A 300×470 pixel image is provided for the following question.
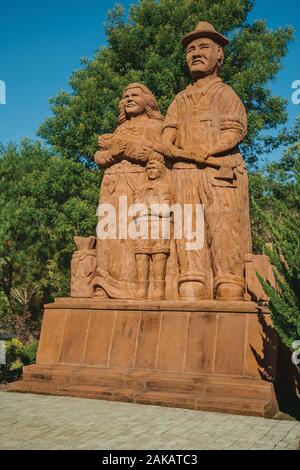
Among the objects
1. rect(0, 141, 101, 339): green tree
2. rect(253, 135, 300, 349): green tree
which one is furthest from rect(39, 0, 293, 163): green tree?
rect(253, 135, 300, 349): green tree

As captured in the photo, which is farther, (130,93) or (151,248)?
(130,93)

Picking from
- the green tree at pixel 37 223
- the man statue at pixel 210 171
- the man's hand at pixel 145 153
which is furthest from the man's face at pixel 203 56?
the green tree at pixel 37 223

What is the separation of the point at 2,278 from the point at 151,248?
1505cm

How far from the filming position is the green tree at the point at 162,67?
53.4 ft

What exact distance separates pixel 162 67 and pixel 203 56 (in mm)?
7783

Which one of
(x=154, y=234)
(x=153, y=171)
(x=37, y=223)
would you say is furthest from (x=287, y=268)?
(x=37, y=223)

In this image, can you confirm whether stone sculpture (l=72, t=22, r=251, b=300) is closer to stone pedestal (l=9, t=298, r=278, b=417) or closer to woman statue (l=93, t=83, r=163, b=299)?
woman statue (l=93, t=83, r=163, b=299)

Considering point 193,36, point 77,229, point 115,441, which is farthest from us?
point 77,229

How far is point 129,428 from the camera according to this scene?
5410 millimetres

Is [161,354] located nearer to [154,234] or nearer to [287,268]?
[154,234]

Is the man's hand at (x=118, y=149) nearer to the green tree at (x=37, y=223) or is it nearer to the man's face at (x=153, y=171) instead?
the man's face at (x=153, y=171)

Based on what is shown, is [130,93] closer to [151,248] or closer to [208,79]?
[208,79]
